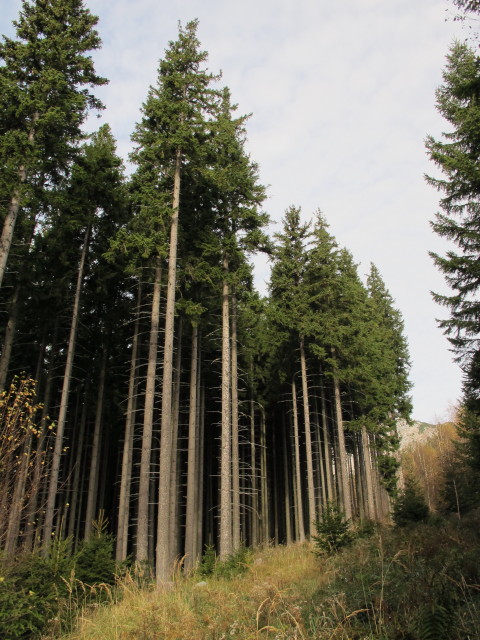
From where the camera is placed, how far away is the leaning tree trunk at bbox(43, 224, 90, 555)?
1471 cm

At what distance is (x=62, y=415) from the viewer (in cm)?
1559

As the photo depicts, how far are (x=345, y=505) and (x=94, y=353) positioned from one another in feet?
50.8

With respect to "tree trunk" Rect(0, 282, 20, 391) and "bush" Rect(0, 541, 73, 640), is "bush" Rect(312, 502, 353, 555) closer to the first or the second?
"bush" Rect(0, 541, 73, 640)

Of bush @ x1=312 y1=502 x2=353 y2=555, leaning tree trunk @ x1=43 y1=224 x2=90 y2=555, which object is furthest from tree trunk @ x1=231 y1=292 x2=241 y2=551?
leaning tree trunk @ x1=43 y1=224 x2=90 y2=555

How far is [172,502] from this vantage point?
55.4 ft

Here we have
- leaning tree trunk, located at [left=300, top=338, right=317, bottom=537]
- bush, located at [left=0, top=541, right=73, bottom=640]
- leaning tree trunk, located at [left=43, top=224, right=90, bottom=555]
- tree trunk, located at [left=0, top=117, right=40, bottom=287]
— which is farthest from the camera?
leaning tree trunk, located at [left=300, top=338, right=317, bottom=537]

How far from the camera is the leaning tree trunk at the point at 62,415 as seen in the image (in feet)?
48.3

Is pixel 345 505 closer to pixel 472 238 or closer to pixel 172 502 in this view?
pixel 172 502

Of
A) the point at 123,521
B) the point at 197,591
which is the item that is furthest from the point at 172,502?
the point at 197,591

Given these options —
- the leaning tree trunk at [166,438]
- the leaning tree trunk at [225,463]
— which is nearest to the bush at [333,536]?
the leaning tree trunk at [225,463]

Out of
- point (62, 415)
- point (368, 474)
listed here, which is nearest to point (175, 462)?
point (62, 415)

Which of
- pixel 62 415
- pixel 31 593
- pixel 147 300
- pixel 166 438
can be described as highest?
pixel 147 300

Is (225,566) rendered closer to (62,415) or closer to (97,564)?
(97,564)

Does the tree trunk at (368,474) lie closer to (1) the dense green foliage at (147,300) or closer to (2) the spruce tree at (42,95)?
(1) the dense green foliage at (147,300)
